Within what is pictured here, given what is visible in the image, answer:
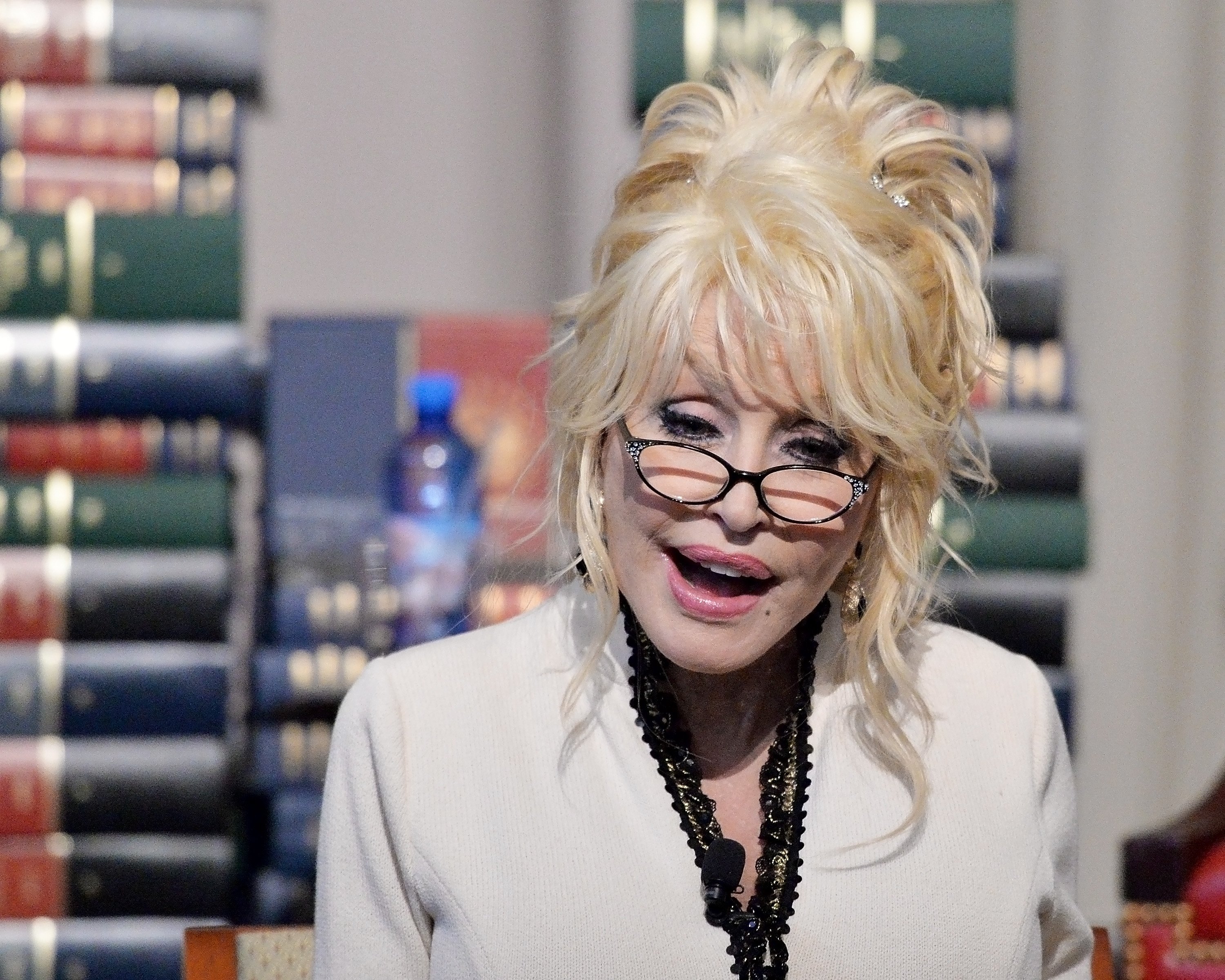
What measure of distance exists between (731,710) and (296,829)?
0.74 metres

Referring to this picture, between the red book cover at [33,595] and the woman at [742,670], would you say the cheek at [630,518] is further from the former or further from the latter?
the red book cover at [33,595]

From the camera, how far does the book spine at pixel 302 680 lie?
1600 millimetres

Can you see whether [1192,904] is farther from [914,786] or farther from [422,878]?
[422,878]

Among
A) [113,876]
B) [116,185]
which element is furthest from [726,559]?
[116,185]

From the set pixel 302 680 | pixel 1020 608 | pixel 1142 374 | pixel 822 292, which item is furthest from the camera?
pixel 1142 374

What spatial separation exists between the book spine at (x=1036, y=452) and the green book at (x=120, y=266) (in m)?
0.90

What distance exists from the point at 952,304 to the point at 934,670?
0.28 m

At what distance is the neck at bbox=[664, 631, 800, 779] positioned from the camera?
3.40ft

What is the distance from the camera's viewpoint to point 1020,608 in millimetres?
1707

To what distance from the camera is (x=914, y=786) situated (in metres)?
1.00

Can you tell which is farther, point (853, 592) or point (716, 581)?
point (853, 592)

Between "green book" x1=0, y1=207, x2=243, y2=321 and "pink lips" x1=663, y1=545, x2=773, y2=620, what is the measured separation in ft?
3.19

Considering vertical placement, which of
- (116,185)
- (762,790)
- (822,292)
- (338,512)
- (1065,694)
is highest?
(116,185)

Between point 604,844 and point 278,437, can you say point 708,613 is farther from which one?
point 278,437
